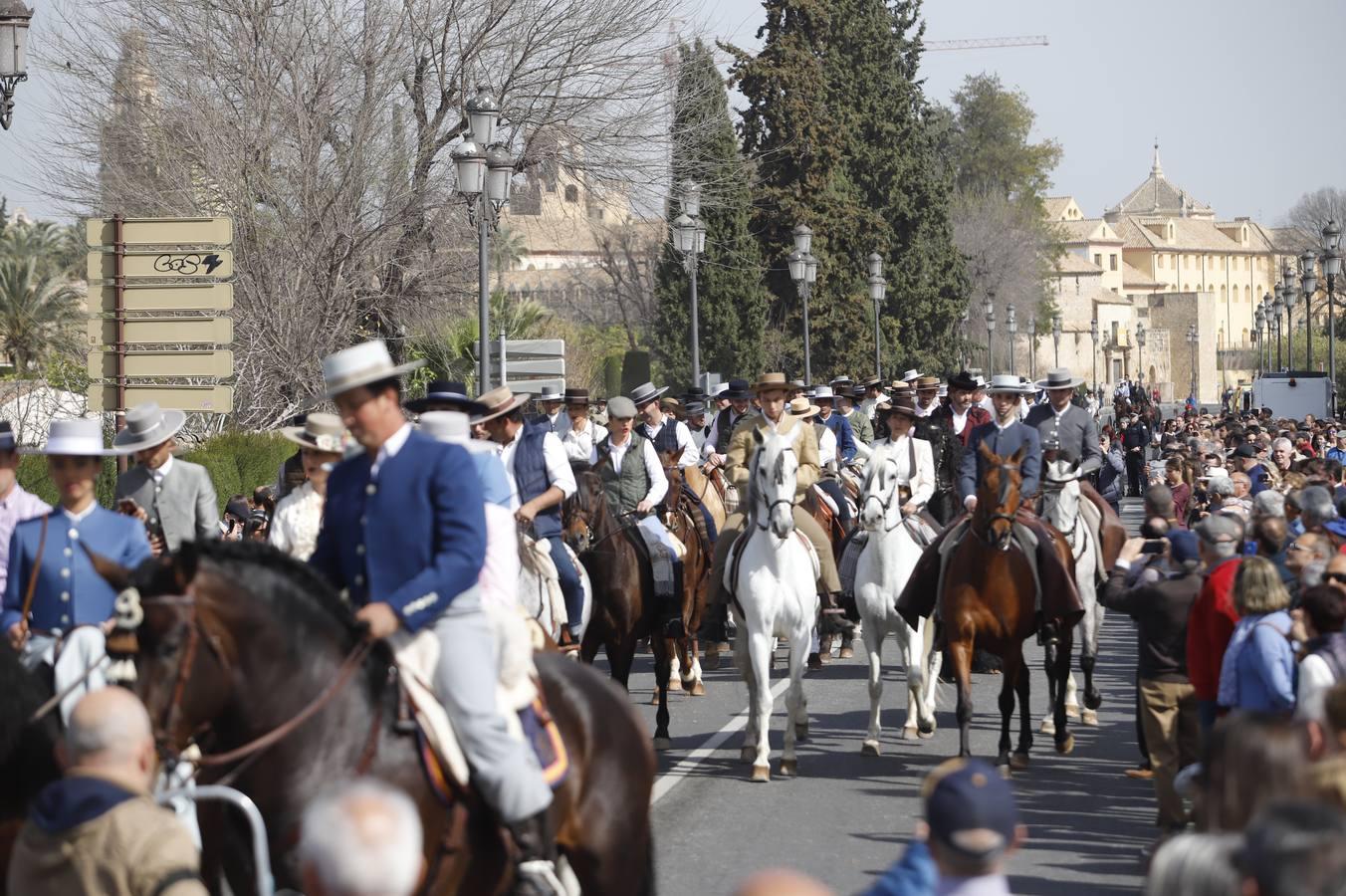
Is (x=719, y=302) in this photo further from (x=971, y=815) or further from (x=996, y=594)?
(x=971, y=815)

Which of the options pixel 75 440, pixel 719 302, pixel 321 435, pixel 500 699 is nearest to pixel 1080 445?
pixel 321 435

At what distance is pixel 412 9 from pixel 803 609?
21.2 meters

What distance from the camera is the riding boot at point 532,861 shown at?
6684 millimetres

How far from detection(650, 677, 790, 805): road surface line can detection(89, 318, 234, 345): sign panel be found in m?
5.76

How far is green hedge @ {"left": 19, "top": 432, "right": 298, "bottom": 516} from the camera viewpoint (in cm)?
2177

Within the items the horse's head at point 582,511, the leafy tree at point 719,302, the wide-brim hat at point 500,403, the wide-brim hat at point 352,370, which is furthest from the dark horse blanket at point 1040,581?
the leafy tree at point 719,302

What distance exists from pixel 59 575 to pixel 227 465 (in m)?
15.9

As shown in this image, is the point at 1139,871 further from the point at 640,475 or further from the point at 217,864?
the point at 640,475

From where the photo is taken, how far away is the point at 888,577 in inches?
575

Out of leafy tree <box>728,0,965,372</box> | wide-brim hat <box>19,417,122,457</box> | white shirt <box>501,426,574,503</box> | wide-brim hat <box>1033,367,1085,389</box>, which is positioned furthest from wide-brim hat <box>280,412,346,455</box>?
leafy tree <box>728,0,965,372</box>

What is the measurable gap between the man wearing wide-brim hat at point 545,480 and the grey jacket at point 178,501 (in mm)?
3316

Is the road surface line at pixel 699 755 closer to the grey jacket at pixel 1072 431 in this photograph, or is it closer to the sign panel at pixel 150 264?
the grey jacket at pixel 1072 431

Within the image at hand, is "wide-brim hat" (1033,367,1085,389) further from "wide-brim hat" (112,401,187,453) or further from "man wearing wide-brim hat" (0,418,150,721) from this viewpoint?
"man wearing wide-brim hat" (0,418,150,721)

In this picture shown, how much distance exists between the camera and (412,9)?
3219 centimetres
